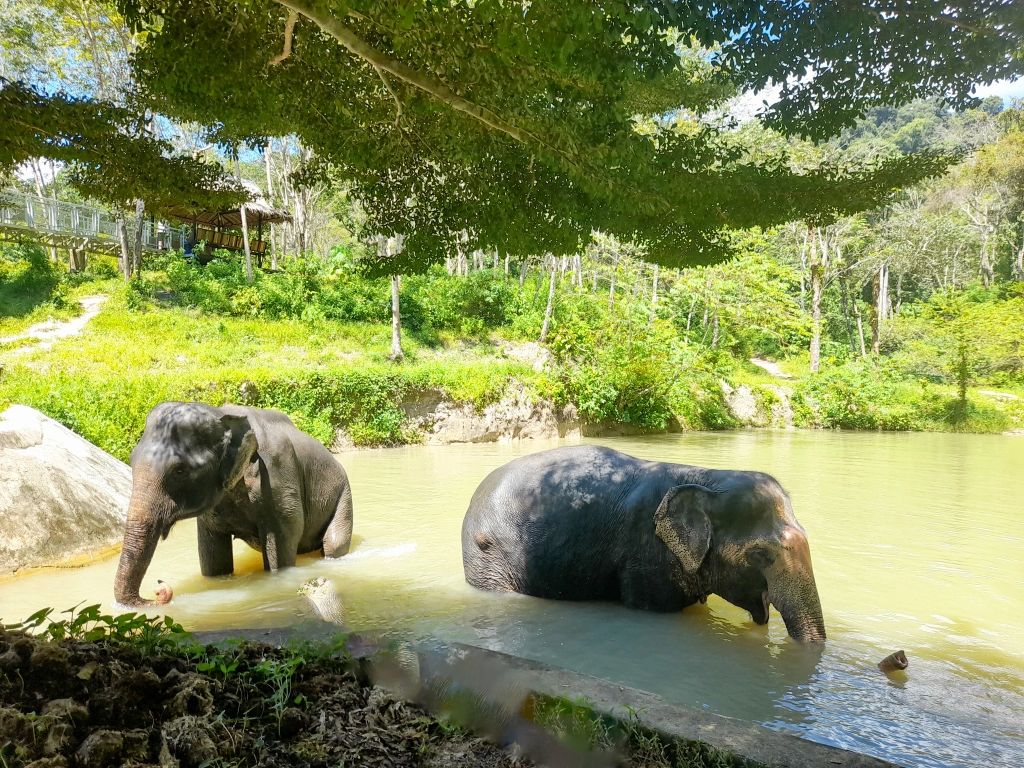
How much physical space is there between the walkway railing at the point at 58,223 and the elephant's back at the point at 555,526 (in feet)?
65.8

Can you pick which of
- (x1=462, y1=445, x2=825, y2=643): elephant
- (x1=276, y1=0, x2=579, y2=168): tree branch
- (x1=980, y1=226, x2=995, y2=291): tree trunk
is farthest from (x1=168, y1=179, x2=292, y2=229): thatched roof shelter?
(x1=980, y1=226, x2=995, y2=291): tree trunk

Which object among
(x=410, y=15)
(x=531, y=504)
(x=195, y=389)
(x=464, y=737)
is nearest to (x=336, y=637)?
(x=464, y=737)

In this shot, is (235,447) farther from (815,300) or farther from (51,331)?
(815,300)

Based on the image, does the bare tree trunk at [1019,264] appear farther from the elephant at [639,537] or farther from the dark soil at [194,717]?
the dark soil at [194,717]

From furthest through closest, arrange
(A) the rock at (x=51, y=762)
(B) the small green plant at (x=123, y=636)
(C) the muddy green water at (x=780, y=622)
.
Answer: (C) the muddy green water at (x=780, y=622) < (B) the small green plant at (x=123, y=636) < (A) the rock at (x=51, y=762)

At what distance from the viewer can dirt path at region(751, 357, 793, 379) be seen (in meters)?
34.7

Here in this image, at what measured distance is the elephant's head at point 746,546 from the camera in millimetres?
4254

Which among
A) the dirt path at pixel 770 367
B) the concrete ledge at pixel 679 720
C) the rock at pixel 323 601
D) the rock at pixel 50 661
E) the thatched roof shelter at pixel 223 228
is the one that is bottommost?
the rock at pixel 323 601

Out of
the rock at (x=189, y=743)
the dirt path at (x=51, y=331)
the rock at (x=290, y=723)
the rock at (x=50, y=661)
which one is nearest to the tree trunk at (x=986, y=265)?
the dirt path at (x=51, y=331)

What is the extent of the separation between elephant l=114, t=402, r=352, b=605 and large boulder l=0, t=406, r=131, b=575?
4.75 feet

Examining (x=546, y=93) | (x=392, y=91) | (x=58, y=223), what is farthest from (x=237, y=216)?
(x=392, y=91)

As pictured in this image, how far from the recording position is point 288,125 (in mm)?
7039

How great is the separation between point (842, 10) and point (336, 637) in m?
8.44

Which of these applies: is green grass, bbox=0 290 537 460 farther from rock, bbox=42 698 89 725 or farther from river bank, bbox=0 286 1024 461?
rock, bbox=42 698 89 725
